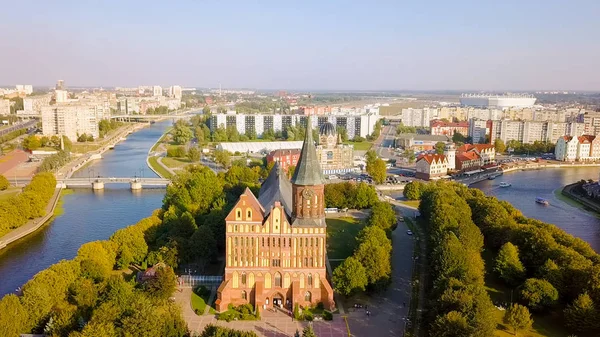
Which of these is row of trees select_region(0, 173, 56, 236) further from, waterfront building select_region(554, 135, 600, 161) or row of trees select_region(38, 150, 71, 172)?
waterfront building select_region(554, 135, 600, 161)

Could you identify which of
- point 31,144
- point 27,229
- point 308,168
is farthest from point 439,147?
point 31,144

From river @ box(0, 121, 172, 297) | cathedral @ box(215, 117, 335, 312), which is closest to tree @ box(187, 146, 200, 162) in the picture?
river @ box(0, 121, 172, 297)

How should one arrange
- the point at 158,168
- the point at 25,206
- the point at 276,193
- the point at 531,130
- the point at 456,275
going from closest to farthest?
1. the point at 456,275
2. the point at 276,193
3. the point at 25,206
4. the point at 158,168
5. the point at 531,130

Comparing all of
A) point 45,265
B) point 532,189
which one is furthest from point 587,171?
point 45,265

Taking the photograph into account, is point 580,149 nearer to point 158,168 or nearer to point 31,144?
point 158,168

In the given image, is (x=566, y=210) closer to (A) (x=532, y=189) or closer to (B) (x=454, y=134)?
(A) (x=532, y=189)

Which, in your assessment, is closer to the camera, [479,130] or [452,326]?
[452,326]

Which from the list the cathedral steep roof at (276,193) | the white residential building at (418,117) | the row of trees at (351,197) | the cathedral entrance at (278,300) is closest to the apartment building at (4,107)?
the white residential building at (418,117)

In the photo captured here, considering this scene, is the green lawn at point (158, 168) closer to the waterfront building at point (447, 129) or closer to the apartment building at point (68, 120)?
the apartment building at point (68, 120)
